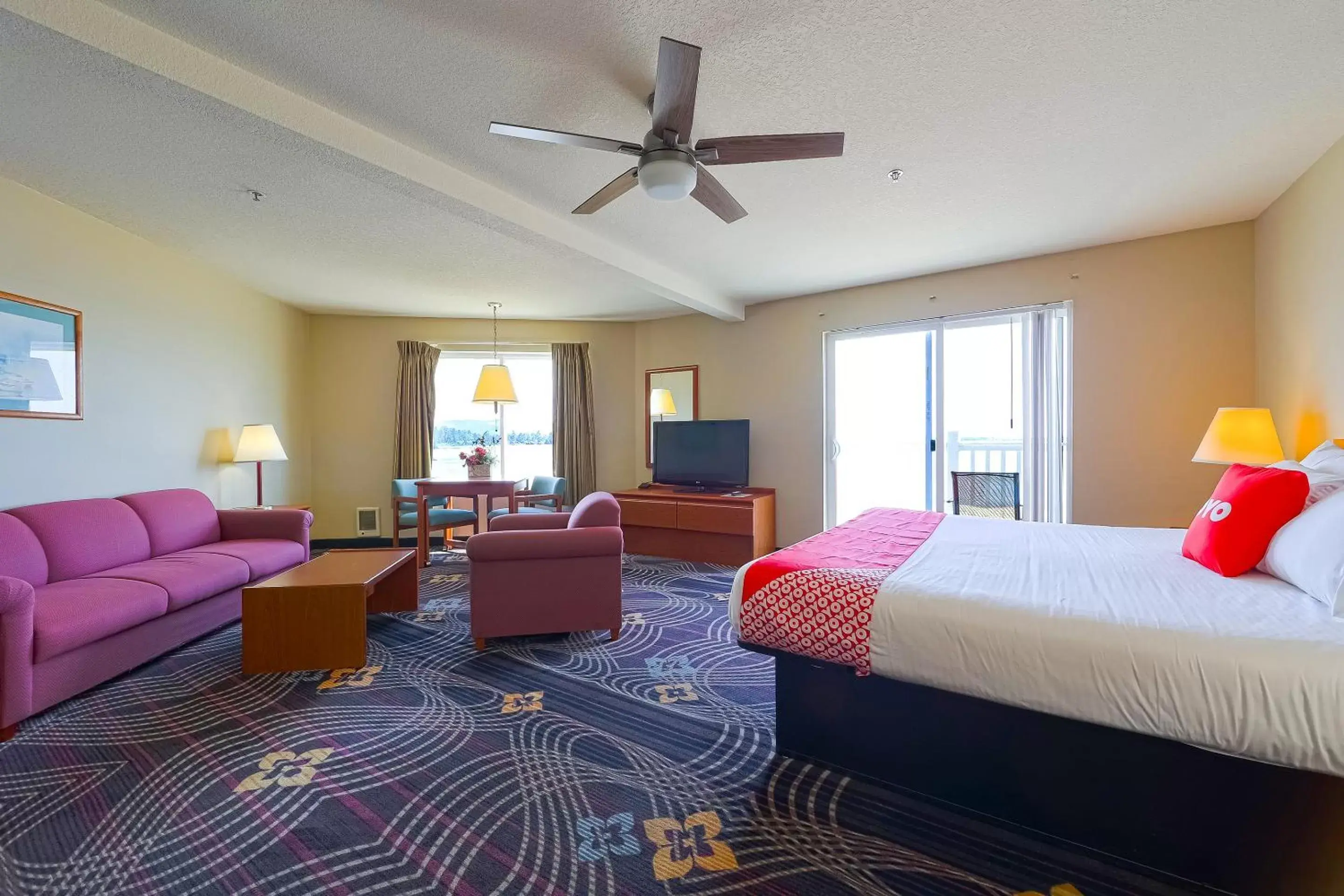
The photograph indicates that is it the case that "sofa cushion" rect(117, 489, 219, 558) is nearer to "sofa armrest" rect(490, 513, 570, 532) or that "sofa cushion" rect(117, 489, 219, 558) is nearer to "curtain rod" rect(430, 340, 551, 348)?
"sofa armrest" rect(490, 513, 570, 532)

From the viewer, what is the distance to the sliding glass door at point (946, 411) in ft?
13.3

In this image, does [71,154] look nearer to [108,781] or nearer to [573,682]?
[108,781]

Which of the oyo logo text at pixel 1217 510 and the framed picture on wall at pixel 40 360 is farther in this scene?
the framed picture on wall at pixel 40 360

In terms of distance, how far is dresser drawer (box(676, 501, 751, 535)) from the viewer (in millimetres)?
4730

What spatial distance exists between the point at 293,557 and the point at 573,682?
2517 millimetres

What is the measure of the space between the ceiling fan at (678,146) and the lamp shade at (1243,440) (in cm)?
277

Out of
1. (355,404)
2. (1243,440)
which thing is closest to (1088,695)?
(1243,440)

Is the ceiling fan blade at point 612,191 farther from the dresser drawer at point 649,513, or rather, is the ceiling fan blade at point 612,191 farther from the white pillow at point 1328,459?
the dresser drawer at point 649,513

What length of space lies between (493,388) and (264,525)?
1.95m

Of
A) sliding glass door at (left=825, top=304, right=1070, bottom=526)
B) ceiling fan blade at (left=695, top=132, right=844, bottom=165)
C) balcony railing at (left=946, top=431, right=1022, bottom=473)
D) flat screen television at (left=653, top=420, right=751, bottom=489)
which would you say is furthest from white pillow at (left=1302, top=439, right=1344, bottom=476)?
flat screen television at (left=653, top=420, right=751, bottom=489)

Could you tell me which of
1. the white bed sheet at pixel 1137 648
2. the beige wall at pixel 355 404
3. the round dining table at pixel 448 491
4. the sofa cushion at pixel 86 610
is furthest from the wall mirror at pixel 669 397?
the sofa cushion at pixel 86 610

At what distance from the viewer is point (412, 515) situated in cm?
505

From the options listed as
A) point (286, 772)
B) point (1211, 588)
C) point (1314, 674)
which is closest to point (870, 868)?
point (1314, 674)

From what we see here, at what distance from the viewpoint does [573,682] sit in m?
2.59
